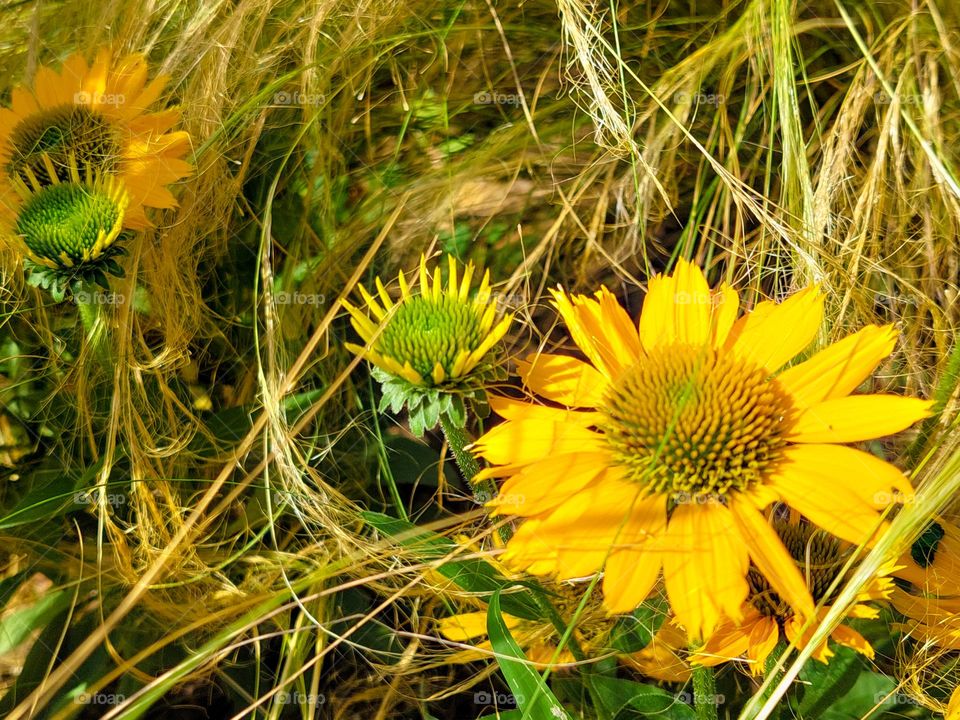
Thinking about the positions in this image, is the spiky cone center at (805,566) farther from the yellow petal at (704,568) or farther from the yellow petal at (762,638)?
the yellow petal at (704,568)

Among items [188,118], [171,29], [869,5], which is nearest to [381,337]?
[188,118]

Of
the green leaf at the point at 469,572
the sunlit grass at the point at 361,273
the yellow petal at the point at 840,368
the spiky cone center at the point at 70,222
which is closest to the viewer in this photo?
the yellow petal at the point at 840,368

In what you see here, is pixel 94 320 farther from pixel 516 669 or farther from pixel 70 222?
pixel 516 669

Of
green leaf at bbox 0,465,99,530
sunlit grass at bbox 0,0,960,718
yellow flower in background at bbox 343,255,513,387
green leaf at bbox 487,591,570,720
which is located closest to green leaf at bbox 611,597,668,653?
sunlit grass at bbox 0,0,960,718

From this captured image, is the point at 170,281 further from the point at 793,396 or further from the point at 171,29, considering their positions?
the point at 793,396

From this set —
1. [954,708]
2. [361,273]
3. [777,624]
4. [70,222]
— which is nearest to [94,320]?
[70,222]

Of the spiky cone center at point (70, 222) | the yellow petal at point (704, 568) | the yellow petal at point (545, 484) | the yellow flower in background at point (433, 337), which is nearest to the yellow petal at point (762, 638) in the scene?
the yellow petal at point (704, 568)
